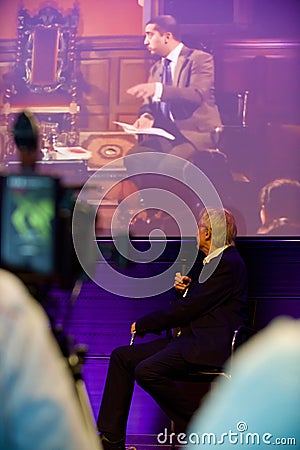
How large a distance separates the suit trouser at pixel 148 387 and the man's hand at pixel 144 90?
1711 mm

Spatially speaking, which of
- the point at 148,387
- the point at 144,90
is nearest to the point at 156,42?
the point at 144,90

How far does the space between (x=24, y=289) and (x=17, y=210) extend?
2.08 ft

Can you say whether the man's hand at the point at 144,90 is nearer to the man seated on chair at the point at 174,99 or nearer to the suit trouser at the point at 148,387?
the man seated on chair at the point at 174,99

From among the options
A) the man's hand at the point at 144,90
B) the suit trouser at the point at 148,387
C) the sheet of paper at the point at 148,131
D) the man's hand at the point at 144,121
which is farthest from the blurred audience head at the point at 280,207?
the suit trouser at the point at 148,387

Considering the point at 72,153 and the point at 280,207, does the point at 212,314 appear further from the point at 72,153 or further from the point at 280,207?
the point at 72,153

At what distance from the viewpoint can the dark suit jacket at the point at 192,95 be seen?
13.9 feet

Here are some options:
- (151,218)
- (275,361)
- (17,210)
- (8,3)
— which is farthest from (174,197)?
(275,361)

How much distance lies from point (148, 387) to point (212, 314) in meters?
0.44

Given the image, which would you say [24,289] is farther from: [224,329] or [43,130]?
[43,130]

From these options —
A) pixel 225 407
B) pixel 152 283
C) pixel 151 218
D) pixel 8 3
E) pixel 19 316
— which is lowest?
pixel 152 283

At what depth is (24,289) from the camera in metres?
0.47

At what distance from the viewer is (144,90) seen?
4.32m

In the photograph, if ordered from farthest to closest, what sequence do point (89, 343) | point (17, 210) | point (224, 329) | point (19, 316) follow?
point (89, 343) → point (224, 329) → point (17, 210) → point (19, 316)

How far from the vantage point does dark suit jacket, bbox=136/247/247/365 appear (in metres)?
3.16
